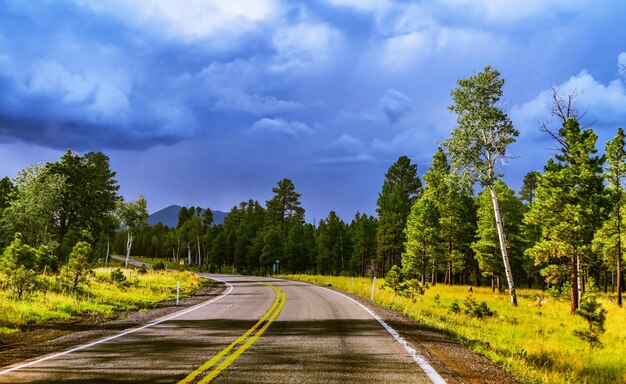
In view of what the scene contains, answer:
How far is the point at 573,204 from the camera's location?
25.3 m

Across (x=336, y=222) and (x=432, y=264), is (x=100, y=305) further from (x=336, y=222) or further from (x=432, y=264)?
(x=336, y=222)

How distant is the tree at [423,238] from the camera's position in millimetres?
40156

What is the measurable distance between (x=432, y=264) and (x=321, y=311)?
98.8 feet

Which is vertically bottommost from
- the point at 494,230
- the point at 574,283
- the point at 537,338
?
the point at 537,338

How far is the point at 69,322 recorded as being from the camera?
469 inches

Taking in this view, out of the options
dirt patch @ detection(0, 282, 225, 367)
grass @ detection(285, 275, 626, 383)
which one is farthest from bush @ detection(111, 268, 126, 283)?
grass @ detection(285, 275, 626, 383)

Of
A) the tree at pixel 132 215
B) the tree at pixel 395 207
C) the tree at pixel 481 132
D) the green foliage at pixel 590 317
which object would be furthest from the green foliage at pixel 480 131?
the tree at pixel 132 215

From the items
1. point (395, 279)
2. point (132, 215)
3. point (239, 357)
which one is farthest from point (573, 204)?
point (132, 215)

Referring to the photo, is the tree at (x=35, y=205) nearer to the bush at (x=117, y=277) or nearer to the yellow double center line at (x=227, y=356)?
the bush at (x=117, y=277)

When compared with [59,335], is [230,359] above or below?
above

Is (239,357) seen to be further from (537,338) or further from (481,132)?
(481,132)

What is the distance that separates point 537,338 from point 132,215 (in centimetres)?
5851

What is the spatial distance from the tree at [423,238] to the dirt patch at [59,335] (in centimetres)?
3143

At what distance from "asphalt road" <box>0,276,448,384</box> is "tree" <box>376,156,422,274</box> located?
4150cm
